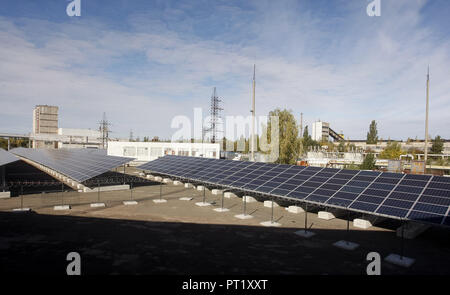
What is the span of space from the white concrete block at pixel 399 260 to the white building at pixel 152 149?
59665mm

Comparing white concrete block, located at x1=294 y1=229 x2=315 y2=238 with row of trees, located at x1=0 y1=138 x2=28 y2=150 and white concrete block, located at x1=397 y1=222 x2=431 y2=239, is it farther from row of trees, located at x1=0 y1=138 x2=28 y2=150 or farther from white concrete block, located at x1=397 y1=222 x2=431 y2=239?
row of trees, located at x1=0 y1=138 x2=28 y2=150

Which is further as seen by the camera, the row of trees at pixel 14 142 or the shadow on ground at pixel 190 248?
the row of trees at pixel 14 142

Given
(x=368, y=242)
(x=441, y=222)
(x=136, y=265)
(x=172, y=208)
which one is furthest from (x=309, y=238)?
(x=172, y=208)

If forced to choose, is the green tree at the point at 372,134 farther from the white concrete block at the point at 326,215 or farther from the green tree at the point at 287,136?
the white concrete block at the point at 326,215

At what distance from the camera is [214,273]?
507 inches

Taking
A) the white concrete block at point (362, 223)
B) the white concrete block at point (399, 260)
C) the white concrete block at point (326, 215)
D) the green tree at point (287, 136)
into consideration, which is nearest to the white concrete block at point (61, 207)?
the white concrete block at point (326, 215)

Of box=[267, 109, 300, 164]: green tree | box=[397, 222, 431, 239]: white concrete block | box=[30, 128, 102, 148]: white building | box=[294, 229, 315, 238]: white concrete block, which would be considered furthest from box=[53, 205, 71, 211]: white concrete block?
box=[30, 128, 102, 148]: white building

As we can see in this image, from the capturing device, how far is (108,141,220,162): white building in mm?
72812

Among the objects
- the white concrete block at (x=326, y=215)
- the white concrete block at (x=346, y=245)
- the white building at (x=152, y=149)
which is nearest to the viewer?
the white concrete block at (x=346, y=245)

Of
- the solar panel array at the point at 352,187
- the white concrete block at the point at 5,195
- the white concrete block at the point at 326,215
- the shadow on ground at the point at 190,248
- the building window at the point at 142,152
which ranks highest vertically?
the building window at the point at 142,152

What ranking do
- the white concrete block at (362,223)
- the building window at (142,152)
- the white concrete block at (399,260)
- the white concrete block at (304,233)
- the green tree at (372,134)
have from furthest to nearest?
the green tree at (372,134) → the building window at (142,152) → the white concrete block at (362,223) → the white concrete block at (304,233) → the white concrete block at (399,260)

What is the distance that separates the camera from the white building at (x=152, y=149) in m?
72.8

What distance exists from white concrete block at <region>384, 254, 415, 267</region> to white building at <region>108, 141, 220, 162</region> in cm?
5966

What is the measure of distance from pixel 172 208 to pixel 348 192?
15.8 meters
